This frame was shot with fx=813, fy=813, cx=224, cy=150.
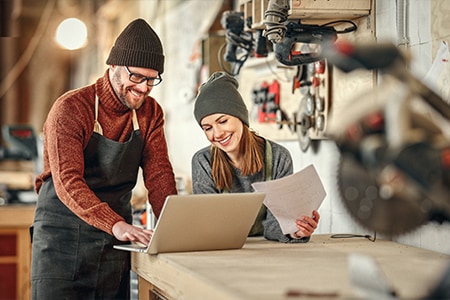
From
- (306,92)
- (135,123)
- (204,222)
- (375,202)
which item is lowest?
(204,222)

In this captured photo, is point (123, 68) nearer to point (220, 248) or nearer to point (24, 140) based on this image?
point (220, 248)

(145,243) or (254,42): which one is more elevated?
(254,42)

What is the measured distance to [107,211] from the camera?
286cm

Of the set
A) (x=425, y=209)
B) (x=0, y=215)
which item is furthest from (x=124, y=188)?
(x=0, y=215)

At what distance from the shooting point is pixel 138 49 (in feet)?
10.2

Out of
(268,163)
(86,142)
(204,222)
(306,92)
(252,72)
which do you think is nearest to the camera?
(204,222)

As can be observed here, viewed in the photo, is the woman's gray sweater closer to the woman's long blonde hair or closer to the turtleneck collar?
the woman's long blonde hair

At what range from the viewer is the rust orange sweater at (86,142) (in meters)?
2.88

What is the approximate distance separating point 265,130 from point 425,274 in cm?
233

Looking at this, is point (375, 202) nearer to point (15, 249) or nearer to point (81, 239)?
point (81, 239)

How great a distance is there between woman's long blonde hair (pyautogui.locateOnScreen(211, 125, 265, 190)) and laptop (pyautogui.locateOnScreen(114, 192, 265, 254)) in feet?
1.28

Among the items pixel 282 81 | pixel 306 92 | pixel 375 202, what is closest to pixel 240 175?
pixel 306 92

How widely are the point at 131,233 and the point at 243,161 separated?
62 cm

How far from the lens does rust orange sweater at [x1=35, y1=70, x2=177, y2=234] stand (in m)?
2.88
